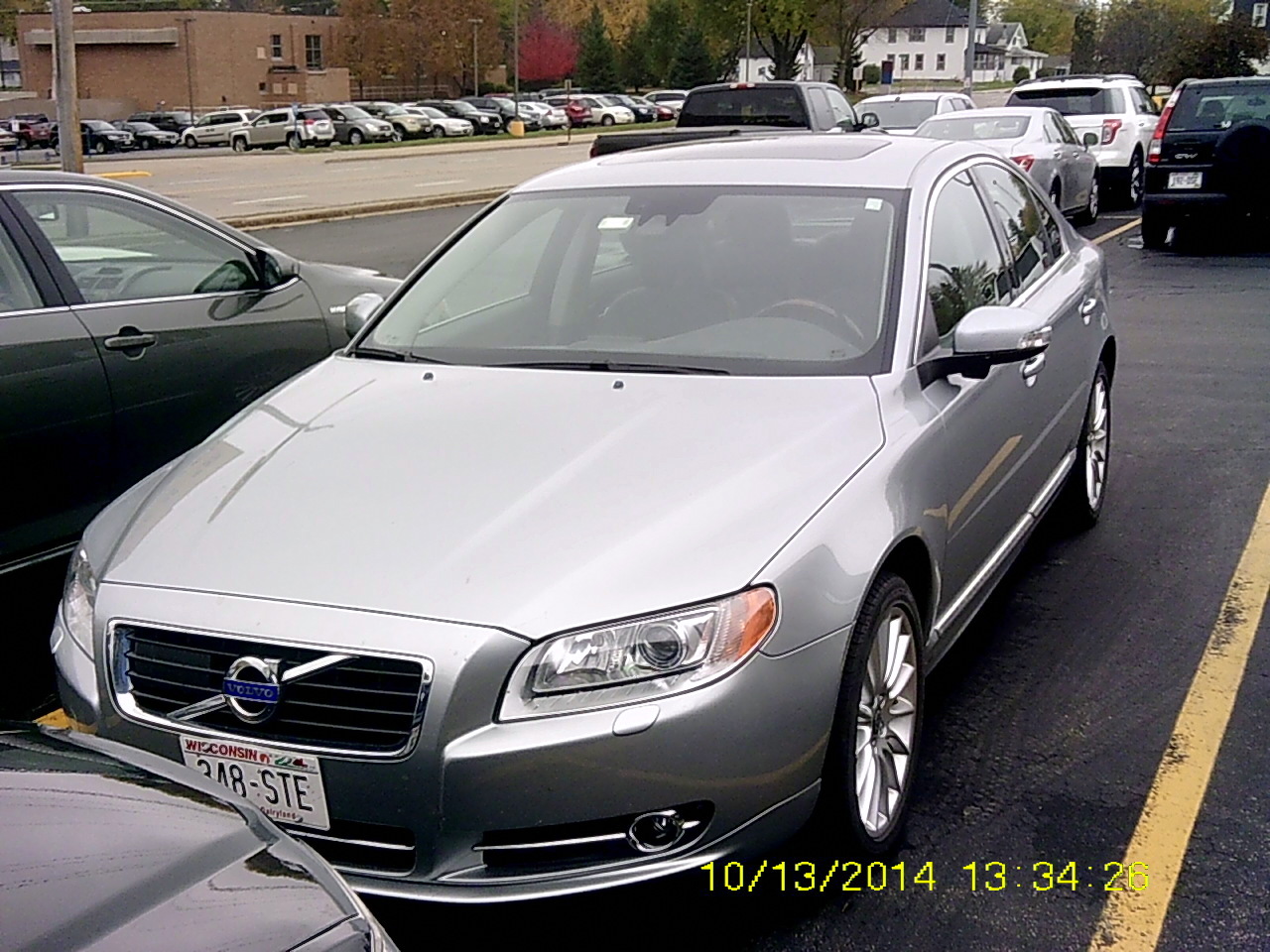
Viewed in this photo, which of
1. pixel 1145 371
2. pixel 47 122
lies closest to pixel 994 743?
pixel 1145 371

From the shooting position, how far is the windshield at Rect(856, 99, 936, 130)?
819 inches

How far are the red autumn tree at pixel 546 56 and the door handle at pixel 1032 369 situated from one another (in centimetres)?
9424

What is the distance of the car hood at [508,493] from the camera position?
9.62 ft

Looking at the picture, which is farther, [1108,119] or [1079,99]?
[1079,99]

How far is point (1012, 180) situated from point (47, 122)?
204 feet

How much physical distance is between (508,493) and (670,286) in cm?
130

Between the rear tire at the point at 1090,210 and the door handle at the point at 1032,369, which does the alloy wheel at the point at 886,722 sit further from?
the rear tire at the point at 1090,210

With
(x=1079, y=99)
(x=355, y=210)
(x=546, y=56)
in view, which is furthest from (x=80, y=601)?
(x=546, y=56)

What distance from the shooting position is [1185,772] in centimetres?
394

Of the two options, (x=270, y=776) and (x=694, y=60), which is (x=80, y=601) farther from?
(x=694, y=60)

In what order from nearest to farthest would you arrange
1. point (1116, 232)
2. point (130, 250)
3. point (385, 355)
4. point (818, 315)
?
point (818, 315) < point (385, 355) < point (130, 250) < point (1116, 232)

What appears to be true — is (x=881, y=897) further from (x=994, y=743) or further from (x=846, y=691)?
(x=994, y=743)

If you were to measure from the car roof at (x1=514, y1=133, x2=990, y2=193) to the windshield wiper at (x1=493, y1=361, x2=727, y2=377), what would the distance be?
873 mm

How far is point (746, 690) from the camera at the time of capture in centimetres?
288
